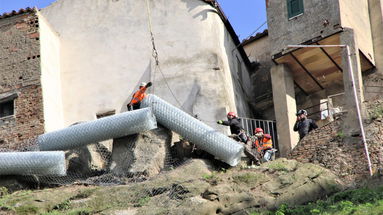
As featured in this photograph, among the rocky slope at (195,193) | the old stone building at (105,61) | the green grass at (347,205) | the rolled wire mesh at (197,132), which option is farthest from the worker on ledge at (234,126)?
the green grass at (347,205)

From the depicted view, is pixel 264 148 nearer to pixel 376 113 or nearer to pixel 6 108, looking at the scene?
pixel 376 113

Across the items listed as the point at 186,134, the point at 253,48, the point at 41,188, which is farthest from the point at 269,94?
the point at 41,188

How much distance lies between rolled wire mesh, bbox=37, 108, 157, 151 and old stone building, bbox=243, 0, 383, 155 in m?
5.64

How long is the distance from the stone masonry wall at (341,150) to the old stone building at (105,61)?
3839 mm

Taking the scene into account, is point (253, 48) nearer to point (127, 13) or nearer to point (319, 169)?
point (127, 13)

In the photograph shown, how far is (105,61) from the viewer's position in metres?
29.4

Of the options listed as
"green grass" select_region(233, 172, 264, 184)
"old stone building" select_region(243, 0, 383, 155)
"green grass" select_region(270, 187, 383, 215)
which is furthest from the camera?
"old stone building" select_region(243, 0, 383, 155)

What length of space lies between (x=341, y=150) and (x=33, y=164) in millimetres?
8174

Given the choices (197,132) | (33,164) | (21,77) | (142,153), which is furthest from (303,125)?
(21,77)

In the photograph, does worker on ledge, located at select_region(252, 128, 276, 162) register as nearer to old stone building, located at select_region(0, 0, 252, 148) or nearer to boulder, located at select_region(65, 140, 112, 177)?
old stone building, located at select_region(0, 0, 252, 148)

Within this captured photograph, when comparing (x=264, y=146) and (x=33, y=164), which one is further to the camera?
(x=264, y=146)

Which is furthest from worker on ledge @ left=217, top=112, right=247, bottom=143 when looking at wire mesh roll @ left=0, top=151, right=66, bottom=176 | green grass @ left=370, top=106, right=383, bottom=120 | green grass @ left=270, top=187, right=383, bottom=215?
wire mesh roll @ left=0, top=151, right=66, bottom=176

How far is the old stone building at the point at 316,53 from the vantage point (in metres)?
28.2

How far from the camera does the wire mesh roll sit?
23.9 m
